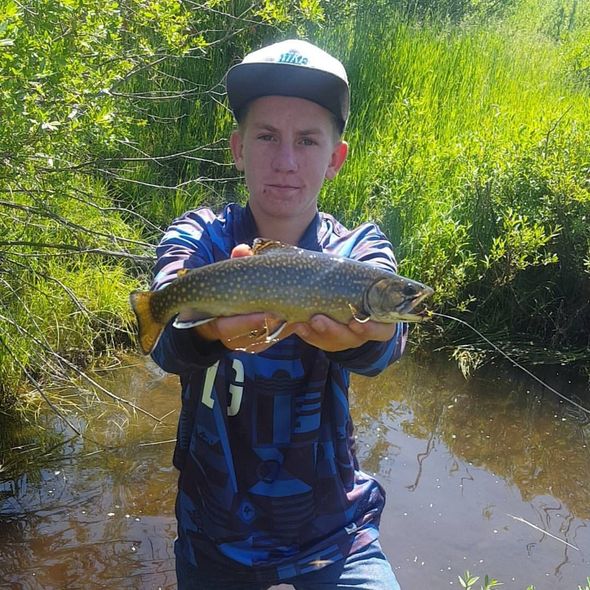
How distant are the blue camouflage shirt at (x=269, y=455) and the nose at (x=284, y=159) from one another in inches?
12.7

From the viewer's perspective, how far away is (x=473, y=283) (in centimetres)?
559

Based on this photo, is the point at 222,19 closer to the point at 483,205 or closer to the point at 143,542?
the point at 483,205

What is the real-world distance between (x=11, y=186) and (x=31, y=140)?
0.62 meters

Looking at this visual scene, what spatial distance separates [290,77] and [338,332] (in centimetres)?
92

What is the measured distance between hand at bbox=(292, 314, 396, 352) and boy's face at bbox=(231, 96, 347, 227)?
1.74 feet

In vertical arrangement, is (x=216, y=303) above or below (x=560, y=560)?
above

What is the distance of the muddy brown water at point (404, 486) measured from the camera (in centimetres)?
330

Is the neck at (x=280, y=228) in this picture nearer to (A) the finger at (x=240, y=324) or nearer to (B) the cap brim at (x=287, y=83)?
(B) the cap brim at (x=287, y=83)

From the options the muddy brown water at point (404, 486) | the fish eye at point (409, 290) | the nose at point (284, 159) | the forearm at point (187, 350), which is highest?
the nose at point (284, 159)

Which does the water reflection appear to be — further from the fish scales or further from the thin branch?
the fish scales

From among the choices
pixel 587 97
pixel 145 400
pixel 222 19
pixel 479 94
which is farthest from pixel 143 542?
pixel 587 97

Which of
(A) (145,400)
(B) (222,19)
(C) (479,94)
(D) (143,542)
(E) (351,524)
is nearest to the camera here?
(E) (351,524)

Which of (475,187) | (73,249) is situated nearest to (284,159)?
(73,249)

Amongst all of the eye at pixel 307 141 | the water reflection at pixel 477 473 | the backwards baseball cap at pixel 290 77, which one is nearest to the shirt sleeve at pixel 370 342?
the eye at pixel 307 141
